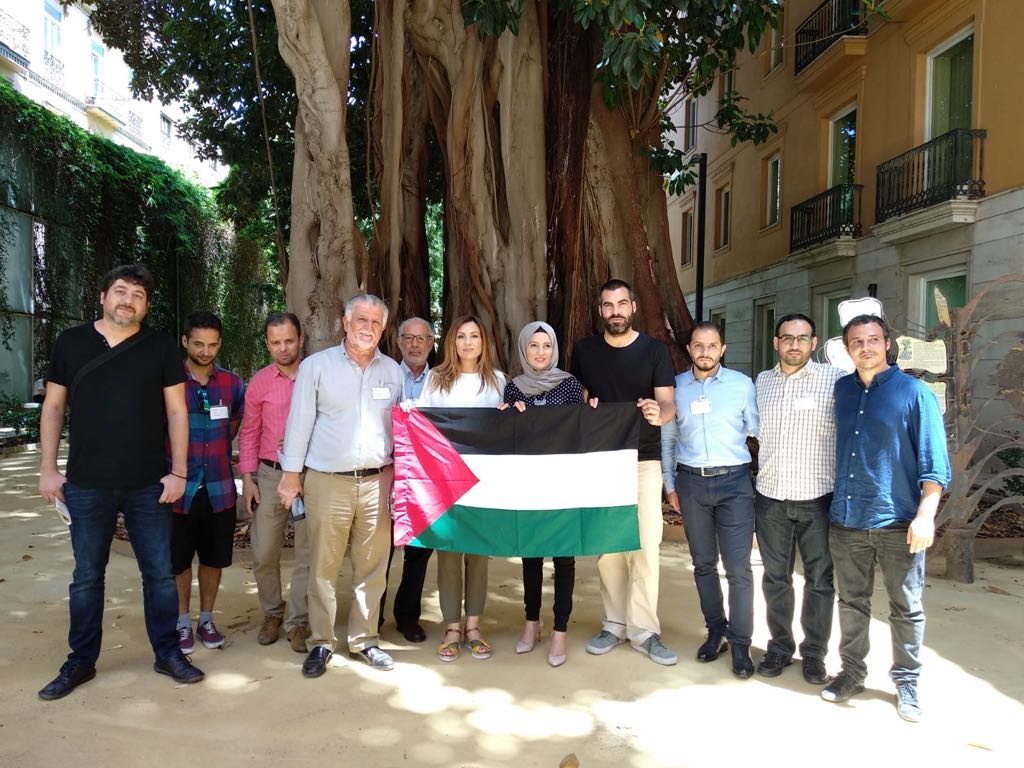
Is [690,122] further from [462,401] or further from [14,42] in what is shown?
[462,401]

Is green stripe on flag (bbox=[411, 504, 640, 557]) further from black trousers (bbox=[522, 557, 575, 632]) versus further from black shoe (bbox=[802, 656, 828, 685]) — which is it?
black shoe (bbox=[802, 656, 828, 685])

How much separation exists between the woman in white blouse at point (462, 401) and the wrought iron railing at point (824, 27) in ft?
32.8

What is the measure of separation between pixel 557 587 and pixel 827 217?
10579 mm

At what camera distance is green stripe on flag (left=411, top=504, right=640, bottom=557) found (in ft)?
11.1

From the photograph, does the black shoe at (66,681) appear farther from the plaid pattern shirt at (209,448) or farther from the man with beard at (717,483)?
the man with beard at (717,483)

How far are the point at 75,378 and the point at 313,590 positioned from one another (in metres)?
1.29

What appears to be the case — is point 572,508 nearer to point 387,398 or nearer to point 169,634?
point 387,398

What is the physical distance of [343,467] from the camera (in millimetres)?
3279

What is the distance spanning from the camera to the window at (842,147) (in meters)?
12.0

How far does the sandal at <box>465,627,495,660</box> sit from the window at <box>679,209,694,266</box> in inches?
678

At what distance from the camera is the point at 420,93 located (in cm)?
670

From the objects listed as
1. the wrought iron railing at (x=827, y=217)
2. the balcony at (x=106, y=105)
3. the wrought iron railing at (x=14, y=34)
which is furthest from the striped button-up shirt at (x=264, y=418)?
the balcony at (x=106, y=105)

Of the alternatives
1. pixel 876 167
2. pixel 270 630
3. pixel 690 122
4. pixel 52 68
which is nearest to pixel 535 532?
pixel 270 630

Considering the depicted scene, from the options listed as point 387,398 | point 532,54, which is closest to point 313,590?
point 387,398
